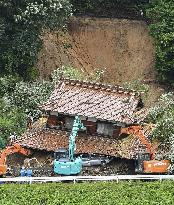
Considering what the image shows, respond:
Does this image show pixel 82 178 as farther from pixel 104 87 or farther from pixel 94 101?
pixel 104 87

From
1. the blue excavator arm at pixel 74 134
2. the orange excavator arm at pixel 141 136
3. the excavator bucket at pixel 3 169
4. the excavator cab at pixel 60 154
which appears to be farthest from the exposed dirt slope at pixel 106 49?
the excavator bucket at pixel 3 169

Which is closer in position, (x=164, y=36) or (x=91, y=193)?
(x=91, y=193)

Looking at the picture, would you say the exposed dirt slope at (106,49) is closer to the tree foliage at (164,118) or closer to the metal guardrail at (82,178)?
the tree foliage at (164,118)

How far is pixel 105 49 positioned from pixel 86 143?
2087 centimetres

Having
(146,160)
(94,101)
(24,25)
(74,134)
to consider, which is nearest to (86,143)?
(74,134)

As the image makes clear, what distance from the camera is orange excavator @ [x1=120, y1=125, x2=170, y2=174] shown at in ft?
140

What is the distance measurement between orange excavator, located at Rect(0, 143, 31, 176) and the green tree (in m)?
Answer: 12.2

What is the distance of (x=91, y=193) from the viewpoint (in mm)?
40625

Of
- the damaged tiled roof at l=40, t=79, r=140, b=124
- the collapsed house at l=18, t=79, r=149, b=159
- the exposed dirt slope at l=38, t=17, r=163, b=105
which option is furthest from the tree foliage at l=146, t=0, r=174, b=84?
the damaged tiled roof at l=40, t=79, r=140, b=124

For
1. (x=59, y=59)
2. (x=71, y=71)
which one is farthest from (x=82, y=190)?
(x=59, y=59)

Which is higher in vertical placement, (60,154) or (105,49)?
(105,49)

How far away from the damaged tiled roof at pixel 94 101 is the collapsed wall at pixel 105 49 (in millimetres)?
14754

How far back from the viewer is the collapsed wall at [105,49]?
62281mm

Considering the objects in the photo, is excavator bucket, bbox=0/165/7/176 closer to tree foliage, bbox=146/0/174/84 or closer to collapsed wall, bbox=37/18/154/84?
collapsed wall, bbox=37/18/154/84
